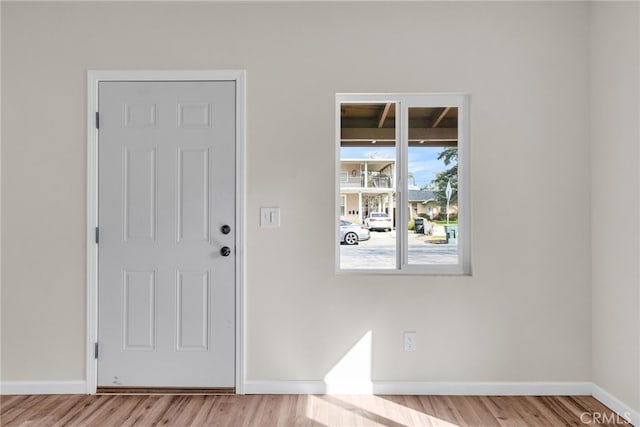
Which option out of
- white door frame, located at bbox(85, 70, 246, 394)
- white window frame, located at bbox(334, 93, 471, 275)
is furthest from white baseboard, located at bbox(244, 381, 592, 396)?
white window frame, located at bbox(334, 93, 471, 275)

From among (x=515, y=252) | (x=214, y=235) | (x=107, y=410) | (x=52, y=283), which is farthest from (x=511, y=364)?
(x=52, y=283)

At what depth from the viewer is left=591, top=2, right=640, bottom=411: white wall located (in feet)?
7.36

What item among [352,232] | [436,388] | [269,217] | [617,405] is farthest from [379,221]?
[617,405]

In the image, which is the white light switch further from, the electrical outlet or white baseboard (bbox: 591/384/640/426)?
white baseboard (bbox: 591/384/640/426)

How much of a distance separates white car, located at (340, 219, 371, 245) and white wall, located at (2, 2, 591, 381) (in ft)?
0.49

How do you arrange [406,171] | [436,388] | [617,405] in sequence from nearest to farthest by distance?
1. [617,405]
2. [436,388]
3. [406,171]

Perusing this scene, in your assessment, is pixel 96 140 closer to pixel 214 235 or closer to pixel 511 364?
pixel 214 235

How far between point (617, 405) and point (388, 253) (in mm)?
1562

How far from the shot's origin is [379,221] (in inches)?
109

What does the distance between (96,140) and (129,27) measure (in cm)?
77

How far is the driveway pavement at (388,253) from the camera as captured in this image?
9.00ft

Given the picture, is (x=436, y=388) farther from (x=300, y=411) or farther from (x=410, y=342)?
(x=300, y=411)

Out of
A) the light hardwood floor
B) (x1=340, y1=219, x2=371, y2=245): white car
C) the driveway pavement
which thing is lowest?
the light hardwood floor

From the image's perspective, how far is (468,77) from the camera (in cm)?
264
